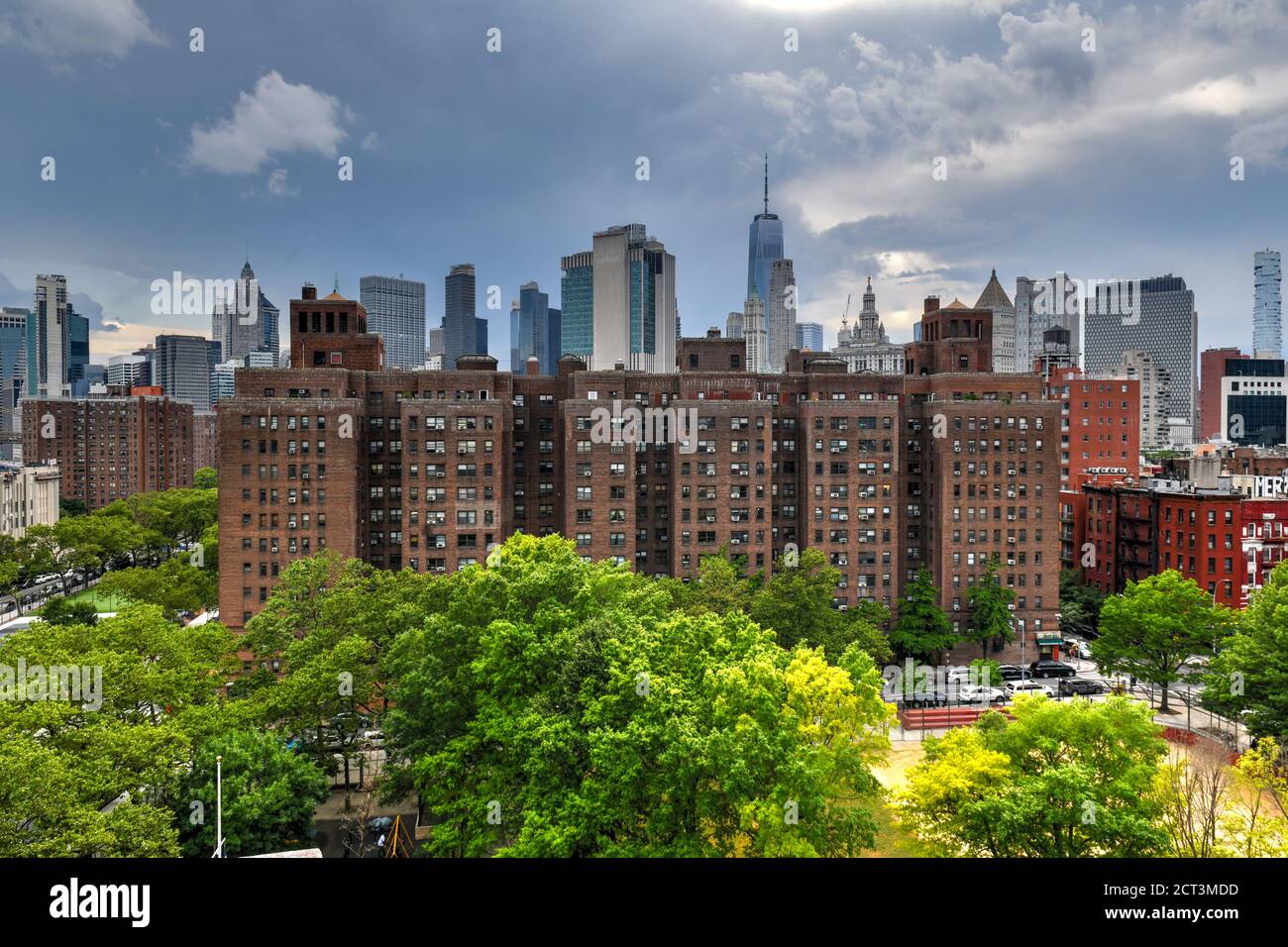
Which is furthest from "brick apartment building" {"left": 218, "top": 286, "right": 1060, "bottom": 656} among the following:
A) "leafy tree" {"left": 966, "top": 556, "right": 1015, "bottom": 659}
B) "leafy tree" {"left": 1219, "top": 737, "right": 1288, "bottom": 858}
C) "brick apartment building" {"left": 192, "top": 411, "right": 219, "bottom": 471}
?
"brick apartment building" {"left": 192, "top": 411, "right": 219, "bottom": 471}

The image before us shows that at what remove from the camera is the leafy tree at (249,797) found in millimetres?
26750

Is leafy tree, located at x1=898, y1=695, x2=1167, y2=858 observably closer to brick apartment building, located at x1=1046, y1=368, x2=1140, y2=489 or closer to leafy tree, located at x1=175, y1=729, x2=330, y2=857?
leafy tree, located at x1=175, y1=729, x2=330, y2=857

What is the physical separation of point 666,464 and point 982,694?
28.5 metres

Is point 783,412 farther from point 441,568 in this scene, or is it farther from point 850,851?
point 850,851

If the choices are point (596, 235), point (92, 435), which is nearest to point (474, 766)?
point (596, 235)

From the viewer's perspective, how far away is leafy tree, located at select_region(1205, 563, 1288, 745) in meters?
37.8

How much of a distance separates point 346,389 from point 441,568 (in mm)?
15227

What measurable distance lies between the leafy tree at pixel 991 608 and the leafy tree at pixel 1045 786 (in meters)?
36.5

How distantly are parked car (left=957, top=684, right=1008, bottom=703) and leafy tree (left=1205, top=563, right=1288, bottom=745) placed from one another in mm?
→ 14391

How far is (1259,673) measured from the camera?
39125mm

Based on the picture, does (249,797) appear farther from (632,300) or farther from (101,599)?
(632,300)

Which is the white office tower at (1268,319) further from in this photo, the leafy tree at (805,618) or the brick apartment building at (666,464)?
the leafy tree at (805,618)

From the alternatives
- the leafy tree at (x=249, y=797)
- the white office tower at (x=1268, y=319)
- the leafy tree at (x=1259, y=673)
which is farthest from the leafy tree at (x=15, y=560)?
the white office tower at (x=1268, y=319)

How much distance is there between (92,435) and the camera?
434 ft
